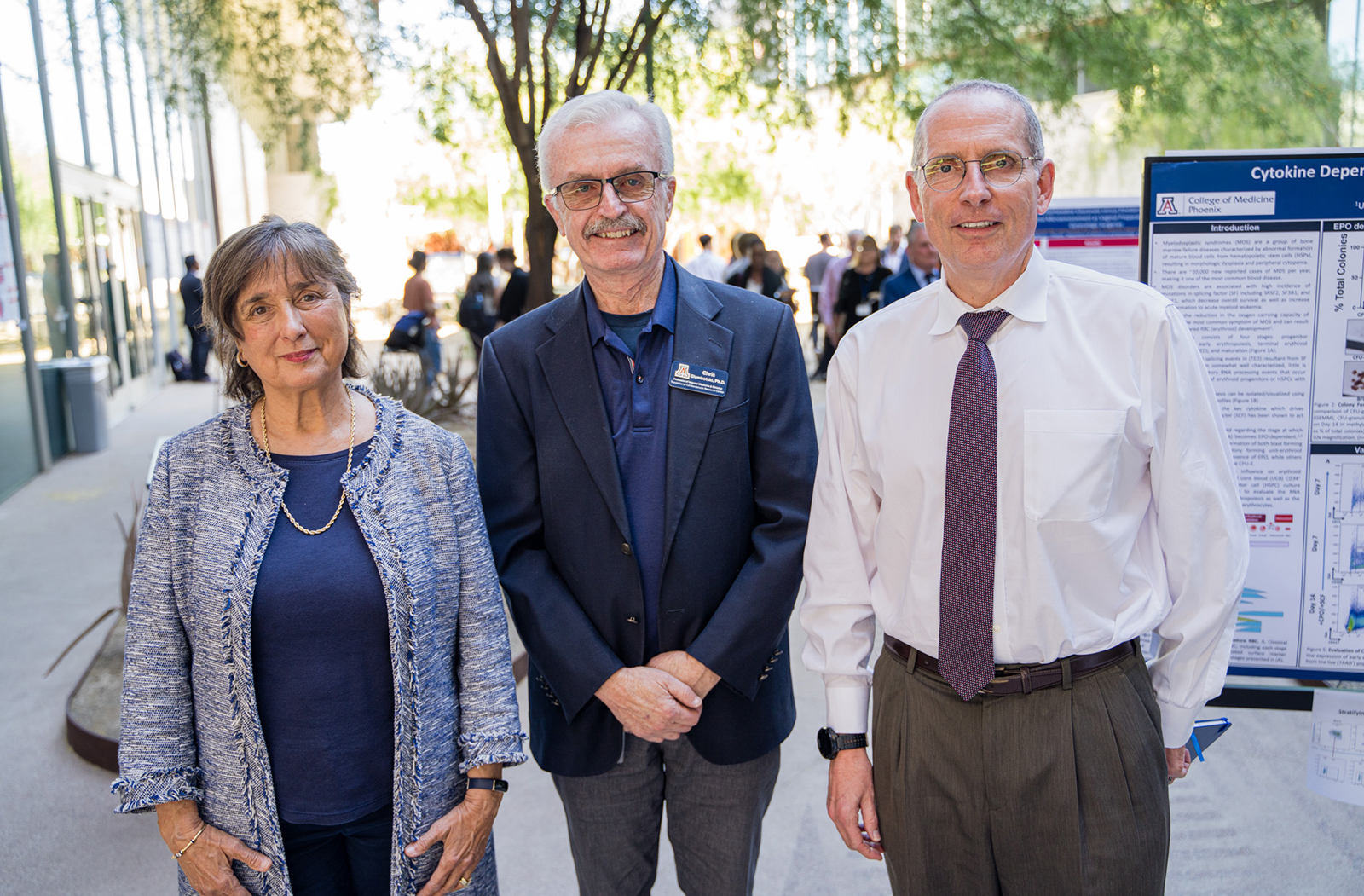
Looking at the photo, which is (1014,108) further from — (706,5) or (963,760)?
(706,5)

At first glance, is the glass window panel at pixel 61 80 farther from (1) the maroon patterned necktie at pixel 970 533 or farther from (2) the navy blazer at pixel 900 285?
(1) the maroon patterned necktie at pixel 970 533

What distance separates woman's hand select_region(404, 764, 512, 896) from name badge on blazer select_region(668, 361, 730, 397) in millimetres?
815

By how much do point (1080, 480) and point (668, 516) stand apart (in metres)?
0.75

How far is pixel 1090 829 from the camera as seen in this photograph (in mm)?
1715

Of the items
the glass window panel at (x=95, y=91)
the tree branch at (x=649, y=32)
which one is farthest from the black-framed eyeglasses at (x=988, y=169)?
the glass window panel at (x=95, y=91)

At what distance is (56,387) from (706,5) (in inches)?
286

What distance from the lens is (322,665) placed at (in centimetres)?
181

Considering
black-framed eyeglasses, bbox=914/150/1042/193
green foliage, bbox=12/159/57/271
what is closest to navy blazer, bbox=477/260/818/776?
black-framed eyeglasses, bbox=914/150/1042/193

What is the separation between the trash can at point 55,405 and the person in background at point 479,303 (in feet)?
13.8

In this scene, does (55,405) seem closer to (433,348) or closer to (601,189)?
(433,348)

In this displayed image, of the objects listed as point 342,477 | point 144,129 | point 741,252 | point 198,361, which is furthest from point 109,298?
point 342,477

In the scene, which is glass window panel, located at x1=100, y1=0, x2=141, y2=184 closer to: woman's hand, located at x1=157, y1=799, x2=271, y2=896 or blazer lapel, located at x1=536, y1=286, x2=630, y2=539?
blazer lapel, located at x1=536, y1=286, x2=630, y2=539

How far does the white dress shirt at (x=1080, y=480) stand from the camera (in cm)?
168

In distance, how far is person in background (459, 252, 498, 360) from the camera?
12.0 m
